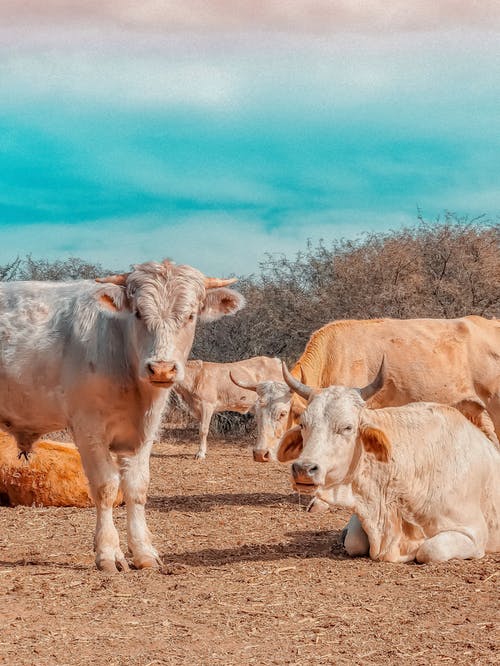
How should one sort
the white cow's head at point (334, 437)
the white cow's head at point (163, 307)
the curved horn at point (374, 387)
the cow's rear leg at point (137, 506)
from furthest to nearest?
the curved horn at point (374, 387)
the cow's rear leg at point (137, 506)
the white cow's head at point (334, 437)
the white cow's head at point (163, 307)

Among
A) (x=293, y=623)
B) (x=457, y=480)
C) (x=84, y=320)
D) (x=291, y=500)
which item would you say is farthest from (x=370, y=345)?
(x=293, y=623)

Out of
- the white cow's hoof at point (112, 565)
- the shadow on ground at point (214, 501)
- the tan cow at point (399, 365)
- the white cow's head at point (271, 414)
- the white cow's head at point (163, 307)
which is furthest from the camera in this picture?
the white cow's head at point (271, 414)

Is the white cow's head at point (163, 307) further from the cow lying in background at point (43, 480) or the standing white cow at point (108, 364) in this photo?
the cow lying in background at point (43, 480)

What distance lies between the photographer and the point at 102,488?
7.21m

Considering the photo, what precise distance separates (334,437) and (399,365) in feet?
15.3

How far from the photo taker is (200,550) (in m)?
8.26

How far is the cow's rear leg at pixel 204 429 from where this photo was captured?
57.7 ft

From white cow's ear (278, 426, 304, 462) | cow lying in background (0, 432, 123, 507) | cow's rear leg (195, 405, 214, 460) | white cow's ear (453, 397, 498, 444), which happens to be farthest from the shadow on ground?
cow's rear leg (195, 405, 214, 460)

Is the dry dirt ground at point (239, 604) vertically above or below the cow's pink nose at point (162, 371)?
below

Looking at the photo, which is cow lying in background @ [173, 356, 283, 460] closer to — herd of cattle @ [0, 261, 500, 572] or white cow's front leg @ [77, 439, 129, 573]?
herd of cattle @ [0, 261, 500, 572]

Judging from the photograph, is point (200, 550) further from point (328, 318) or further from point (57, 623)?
point (328, 318)

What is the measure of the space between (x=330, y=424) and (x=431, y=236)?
1688 cm

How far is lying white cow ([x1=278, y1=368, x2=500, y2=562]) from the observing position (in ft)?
23.5

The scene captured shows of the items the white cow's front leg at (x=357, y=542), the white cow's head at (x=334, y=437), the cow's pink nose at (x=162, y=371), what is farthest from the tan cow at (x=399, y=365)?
the cow's pink nose at (x=162, y=371)
